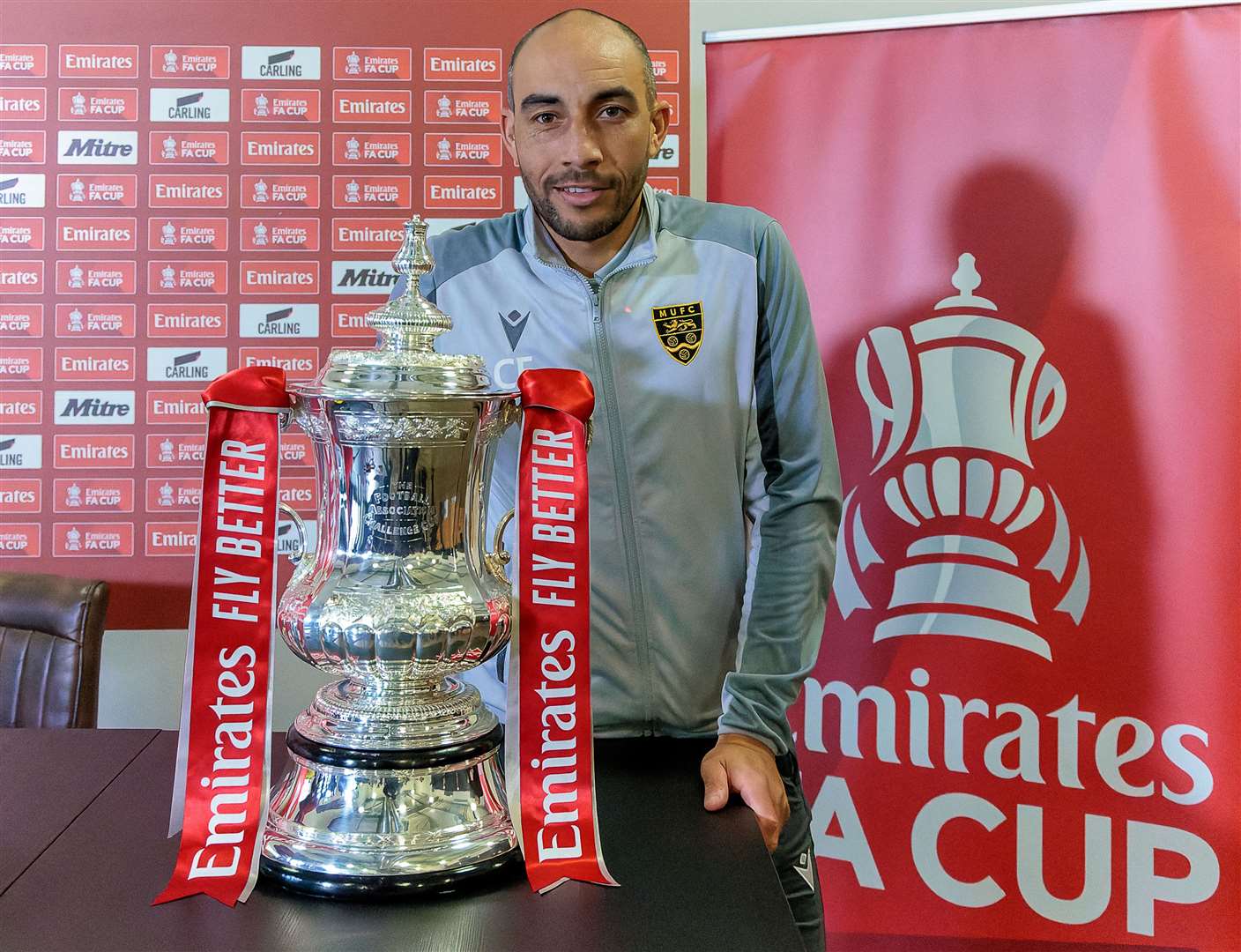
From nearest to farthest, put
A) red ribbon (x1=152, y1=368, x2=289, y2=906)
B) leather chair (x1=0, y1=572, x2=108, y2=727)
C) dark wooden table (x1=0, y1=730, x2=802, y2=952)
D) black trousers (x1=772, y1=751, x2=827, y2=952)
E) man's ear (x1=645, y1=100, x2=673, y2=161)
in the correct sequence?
dark wooden table (x1=0, y1=730, x2=802, y2=952) < red ribbon (x1=152, y1=368, x2=289, y2=906) < black trousers (x1=772, y1=751, x2=827, y2=952) < man's ear (x1=645, y1=100, x2=673, y2=161) < leather chair (x1=0, y1=572, x2=108, y2=727)

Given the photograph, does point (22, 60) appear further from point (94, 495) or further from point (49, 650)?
point (49, 650)

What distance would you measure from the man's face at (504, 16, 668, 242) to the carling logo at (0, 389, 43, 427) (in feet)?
4.92

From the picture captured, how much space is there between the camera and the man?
50.9 inches

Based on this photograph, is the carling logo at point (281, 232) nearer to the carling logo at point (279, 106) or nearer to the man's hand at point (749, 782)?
the carling logo at point (279, 106)

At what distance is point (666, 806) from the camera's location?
1012mm

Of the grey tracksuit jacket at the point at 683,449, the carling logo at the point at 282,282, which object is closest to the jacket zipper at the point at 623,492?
the grey tracksuit jacket at the point at 683,449

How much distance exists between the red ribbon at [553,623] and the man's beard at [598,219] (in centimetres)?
47

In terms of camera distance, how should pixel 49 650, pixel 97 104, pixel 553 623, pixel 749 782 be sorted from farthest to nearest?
1. pixel 97 104
2. pixel 49 650
3. pixel 749 782
4. pixel 553 623

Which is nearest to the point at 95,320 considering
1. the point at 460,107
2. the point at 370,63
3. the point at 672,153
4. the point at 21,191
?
the point at 21,191

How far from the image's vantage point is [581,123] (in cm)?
127

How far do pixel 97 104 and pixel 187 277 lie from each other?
0.40 m

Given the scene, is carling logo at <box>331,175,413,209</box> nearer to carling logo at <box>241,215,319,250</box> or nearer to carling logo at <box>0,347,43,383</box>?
carling logo at <box>241,215,319,250</box>

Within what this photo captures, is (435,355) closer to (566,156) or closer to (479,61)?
(566,156)

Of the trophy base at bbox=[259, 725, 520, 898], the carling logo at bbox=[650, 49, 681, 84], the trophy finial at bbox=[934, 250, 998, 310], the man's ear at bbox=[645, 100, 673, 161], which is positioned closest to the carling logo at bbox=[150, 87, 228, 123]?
the carling logo at bbox=[650, 49, 681, 84]
